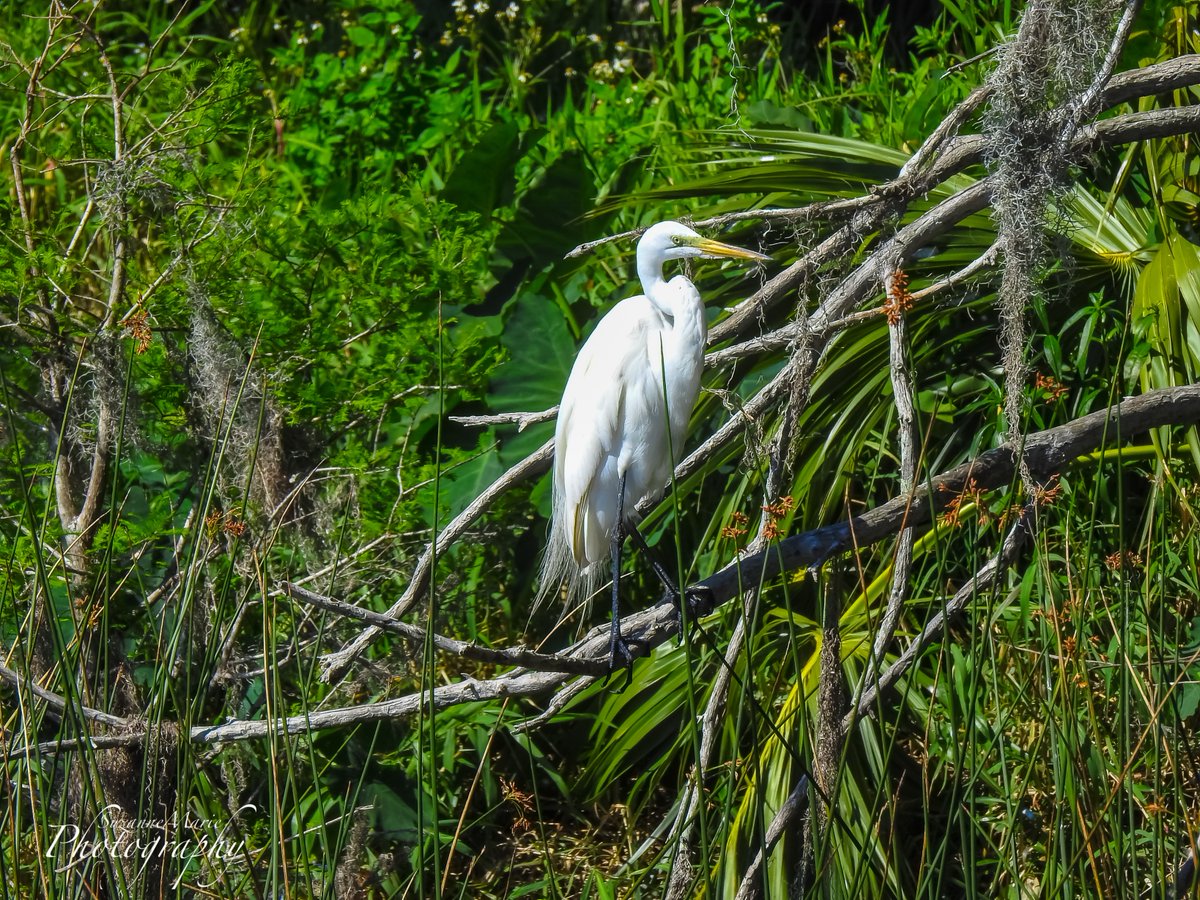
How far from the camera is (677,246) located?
2.17 meters

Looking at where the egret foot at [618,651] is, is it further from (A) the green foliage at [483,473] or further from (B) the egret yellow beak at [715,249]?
(B) the egret yellow beak at [715,249]

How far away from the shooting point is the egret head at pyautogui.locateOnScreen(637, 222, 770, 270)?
2.13 m

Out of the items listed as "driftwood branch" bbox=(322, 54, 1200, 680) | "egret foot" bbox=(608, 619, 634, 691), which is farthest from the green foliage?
"egret foot" bbox=(608, 619, 634, 691)

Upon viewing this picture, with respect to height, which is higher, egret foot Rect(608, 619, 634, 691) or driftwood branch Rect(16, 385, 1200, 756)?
driftwood branch Rect(16, 385, 1200, 756)

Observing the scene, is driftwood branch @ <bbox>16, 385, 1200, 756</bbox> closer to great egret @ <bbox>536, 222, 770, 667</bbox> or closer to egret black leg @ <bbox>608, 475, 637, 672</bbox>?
egret black leg @ <bbox>608, 475, 637, 672</bbox>

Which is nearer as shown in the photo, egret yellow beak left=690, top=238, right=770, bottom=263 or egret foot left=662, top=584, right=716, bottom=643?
egret foot left=662, top=584, right=716, bottom=643

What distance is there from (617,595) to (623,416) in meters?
0.35

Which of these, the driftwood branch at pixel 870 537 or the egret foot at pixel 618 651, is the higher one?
the driftwood branch at pixel 870 537

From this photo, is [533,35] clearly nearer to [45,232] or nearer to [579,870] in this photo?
[45,232]

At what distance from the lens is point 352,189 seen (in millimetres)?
3771

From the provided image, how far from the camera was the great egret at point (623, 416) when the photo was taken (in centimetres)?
222

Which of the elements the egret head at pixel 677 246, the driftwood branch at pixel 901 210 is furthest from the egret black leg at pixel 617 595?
the egret head at pixel 677 246

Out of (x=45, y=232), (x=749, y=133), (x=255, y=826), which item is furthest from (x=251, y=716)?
(x=749, y=133)

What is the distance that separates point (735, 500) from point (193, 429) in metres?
1.07
